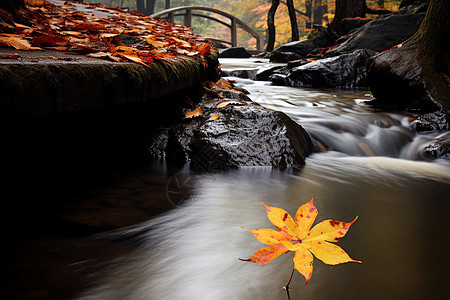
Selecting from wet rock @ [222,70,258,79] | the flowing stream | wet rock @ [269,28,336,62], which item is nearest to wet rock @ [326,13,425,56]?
wet rock @ [222,70,258,79]

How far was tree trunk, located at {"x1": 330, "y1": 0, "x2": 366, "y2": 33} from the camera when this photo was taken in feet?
39.3

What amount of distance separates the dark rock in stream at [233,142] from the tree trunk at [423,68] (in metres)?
2.37

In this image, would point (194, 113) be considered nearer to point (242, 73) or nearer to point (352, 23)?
point (242, 73)

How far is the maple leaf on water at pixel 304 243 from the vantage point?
1.11m

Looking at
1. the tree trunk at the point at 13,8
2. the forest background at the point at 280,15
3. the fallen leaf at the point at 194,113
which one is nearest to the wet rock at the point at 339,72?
the fallen leaf at the point at 194,113

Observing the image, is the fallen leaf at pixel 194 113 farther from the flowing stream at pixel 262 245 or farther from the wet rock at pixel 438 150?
the wet rock at pixel 438 150

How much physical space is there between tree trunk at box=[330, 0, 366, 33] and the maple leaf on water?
12.5 meters

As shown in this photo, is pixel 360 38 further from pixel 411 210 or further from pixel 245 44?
pixel 245 44

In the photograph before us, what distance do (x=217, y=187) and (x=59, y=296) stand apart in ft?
3.58

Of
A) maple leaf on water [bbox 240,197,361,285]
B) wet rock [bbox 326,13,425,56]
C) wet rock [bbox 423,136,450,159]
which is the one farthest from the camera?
wet rock [bbox 326,13,425,56]

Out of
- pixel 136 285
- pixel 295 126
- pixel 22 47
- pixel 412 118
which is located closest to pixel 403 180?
pixel 295 126

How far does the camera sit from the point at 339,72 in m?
6.67

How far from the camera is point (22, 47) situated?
1.61 m

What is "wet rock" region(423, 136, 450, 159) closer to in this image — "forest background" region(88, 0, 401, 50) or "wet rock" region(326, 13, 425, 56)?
"wet rock" region(326, 13, 425, 56)
